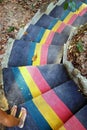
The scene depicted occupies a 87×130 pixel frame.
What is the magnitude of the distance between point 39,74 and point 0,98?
1.00 metres

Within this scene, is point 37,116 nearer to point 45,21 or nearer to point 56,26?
point 56,26

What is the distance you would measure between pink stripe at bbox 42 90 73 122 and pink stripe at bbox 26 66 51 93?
35 cm

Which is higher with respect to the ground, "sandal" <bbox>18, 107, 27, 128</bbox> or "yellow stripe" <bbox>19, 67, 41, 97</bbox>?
"yellow stripe" <bbox>19, 67, 41, 97</bbox>

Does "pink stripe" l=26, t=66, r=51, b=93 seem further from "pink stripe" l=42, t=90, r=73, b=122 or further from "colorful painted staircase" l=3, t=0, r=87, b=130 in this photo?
"pink stripe" l=42, t=90, r=73, b=122

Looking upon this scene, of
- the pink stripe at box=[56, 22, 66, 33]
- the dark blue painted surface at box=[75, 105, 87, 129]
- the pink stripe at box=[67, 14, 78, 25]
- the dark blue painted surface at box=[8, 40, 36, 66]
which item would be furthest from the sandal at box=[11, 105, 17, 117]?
the pink stripe at box=[67, 14, 78, 25]

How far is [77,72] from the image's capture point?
18.5 ft

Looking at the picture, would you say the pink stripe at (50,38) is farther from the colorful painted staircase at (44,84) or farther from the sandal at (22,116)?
the sandal at (22,116)

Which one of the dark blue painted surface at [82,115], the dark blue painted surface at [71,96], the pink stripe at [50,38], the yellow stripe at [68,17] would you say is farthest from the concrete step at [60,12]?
the dark blue painted surface at [82,115]

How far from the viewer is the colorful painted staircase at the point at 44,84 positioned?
199 inches

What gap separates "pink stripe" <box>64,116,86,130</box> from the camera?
473 centimetres

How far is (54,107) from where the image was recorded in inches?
207

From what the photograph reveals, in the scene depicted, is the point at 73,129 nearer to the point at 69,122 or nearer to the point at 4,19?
the point at 69,122

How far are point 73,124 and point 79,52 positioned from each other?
1.62 metres

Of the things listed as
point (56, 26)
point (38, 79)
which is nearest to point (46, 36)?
point (56, 26)
